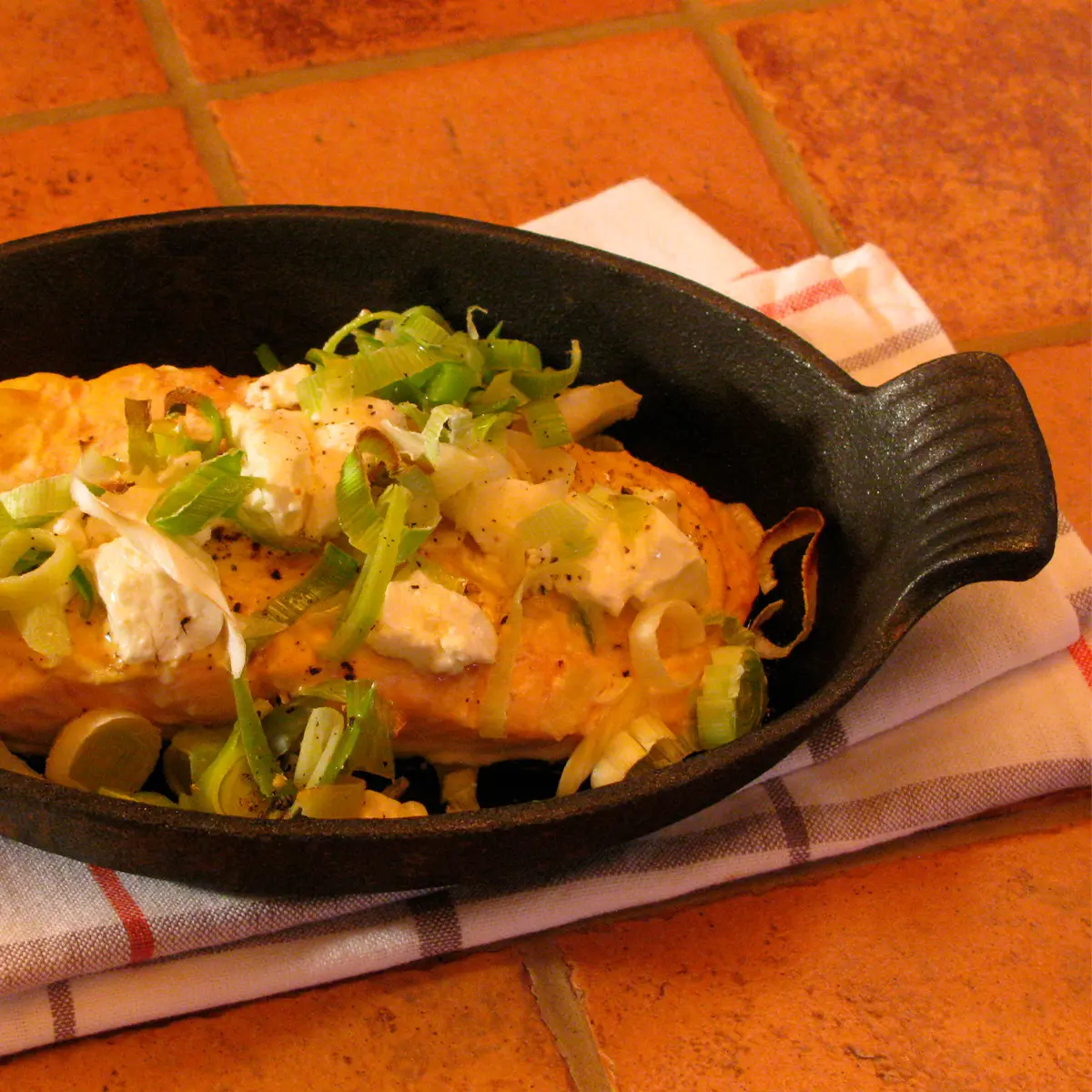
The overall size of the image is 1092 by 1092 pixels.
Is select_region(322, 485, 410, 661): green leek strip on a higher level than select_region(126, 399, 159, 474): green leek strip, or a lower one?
lower

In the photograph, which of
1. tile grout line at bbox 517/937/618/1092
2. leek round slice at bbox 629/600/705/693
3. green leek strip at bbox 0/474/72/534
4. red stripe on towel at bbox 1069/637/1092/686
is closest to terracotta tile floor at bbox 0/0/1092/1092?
tile grout line at bbox 517/937/618/1092

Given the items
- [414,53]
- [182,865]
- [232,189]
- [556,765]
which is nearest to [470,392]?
[556,765]

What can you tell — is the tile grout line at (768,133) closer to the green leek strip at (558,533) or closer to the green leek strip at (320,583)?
the green leek strip at (558,533)

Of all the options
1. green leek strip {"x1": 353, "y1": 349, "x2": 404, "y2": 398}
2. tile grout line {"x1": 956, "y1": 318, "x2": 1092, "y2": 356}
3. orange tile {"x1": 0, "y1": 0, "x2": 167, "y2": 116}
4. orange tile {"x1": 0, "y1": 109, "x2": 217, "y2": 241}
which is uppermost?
orange tile {"x1": 0, "y1": 0, "x2": 167, "y2": 116}

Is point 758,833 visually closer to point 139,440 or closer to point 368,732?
point 368,732

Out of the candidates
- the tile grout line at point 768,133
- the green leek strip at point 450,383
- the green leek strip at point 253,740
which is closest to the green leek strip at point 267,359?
the green leek strip at point 450,383

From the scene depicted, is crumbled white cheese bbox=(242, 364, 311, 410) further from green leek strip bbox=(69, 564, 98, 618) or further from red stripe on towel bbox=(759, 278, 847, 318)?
red stripe on towel bbox=(759, 278, 847, 318)

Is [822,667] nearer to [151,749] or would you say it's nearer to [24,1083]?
[151,749]

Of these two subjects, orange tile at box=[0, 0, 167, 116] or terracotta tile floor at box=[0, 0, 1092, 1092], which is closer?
terracotta tile floor at box=[0, 0, 1092, 1092]
